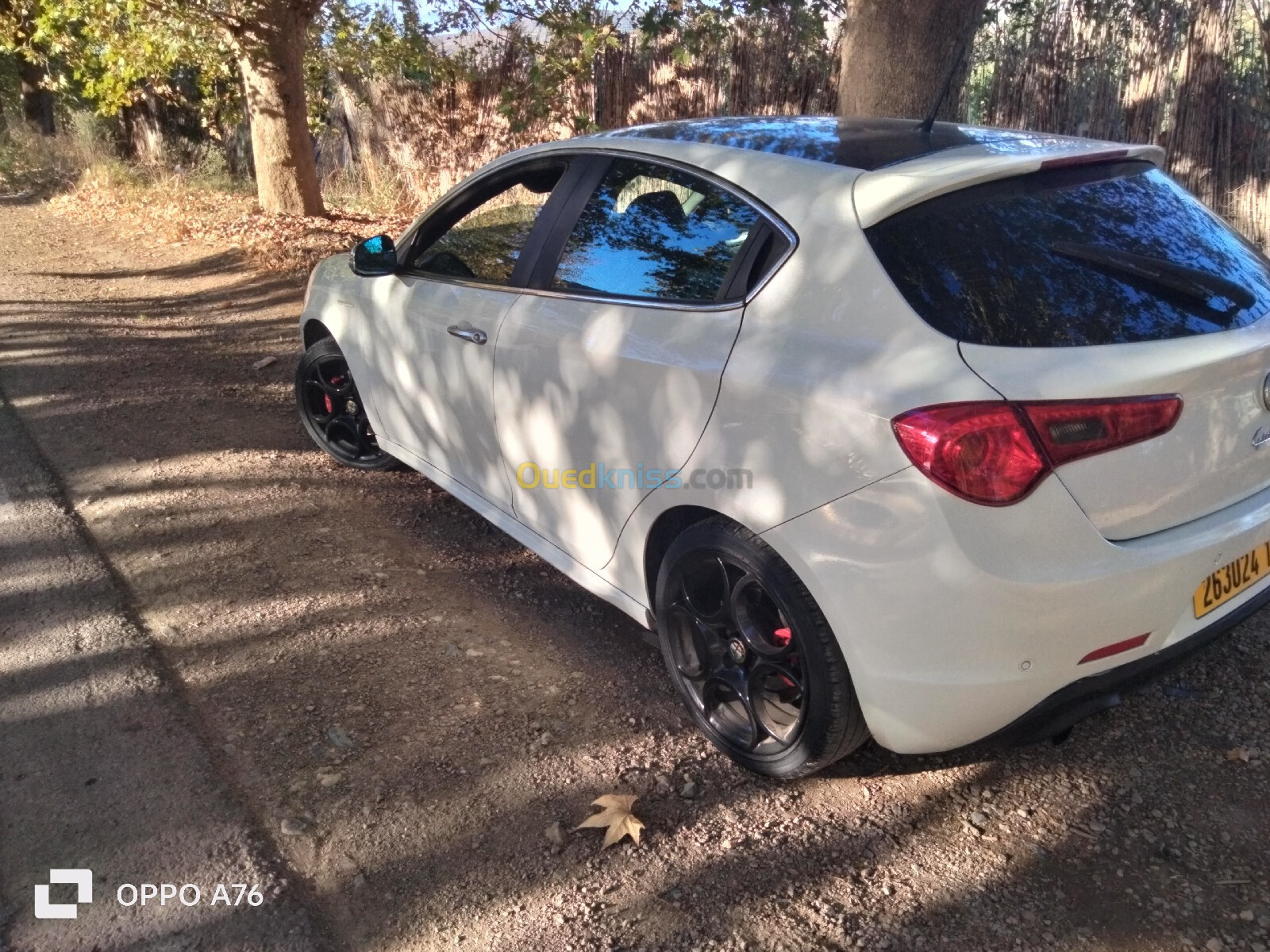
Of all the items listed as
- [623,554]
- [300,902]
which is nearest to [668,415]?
[623,554]

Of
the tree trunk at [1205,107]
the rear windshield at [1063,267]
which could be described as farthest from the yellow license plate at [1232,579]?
the tree trunk at [1205,107]

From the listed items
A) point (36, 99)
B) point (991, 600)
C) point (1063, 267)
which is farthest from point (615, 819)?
point (36, 99)

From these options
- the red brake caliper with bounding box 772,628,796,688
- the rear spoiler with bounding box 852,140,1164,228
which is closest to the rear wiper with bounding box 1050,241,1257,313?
the rear spoiler with bounding box 852,140,1164,228

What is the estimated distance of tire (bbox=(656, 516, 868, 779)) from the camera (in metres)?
2.52

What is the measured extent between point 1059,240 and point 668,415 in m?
1.10

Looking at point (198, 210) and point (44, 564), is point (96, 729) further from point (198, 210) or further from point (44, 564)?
point (198, 210)

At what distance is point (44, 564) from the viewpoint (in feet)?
13.4

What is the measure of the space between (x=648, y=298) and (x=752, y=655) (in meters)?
1.10

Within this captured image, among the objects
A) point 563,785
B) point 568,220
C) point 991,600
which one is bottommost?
point 563,785

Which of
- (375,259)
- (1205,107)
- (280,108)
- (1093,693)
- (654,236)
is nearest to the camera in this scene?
(1093,693)

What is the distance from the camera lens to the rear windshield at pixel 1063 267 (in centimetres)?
234

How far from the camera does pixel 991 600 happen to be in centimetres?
220

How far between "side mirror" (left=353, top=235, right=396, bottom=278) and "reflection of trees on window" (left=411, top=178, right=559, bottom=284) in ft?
0.35

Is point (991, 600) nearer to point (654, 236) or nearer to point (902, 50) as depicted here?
point (654, 236)
